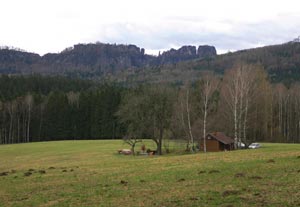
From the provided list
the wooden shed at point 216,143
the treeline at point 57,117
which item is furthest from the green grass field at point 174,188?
the treeline at point 57,117

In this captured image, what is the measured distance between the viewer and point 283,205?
48.1 feet

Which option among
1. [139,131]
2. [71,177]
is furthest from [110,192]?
[139,131]

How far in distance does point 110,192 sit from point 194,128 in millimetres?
46332

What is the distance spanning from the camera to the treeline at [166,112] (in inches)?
2434

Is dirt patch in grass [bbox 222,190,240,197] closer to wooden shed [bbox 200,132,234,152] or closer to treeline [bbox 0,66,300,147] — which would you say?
treeline [bbox 0,66,300,147]

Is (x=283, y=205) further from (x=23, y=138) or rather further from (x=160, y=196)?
(x=23, y=138)

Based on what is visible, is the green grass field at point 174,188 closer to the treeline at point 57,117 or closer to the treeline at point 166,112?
the treeline at point 166,112

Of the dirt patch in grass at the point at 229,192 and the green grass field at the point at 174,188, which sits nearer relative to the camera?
the green grass field at the point at 174,188

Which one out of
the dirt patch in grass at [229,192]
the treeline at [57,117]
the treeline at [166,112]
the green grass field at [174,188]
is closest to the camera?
the green grass field at [174,188]

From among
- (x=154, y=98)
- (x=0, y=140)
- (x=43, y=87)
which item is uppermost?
(x=43, y=87)

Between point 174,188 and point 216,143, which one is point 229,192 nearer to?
point 174,188

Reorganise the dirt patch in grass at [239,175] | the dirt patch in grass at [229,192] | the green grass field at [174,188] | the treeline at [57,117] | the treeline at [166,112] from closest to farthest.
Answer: the green grass field at [174,188] < the dirt patch in grass at [229,192] < the dirt patch in grass at [239,175] < the treeline at [166,112] < the treeline at [57,117]

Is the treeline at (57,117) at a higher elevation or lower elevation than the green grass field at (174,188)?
higher

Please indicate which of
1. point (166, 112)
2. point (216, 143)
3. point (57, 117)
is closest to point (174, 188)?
point (166, 112)
